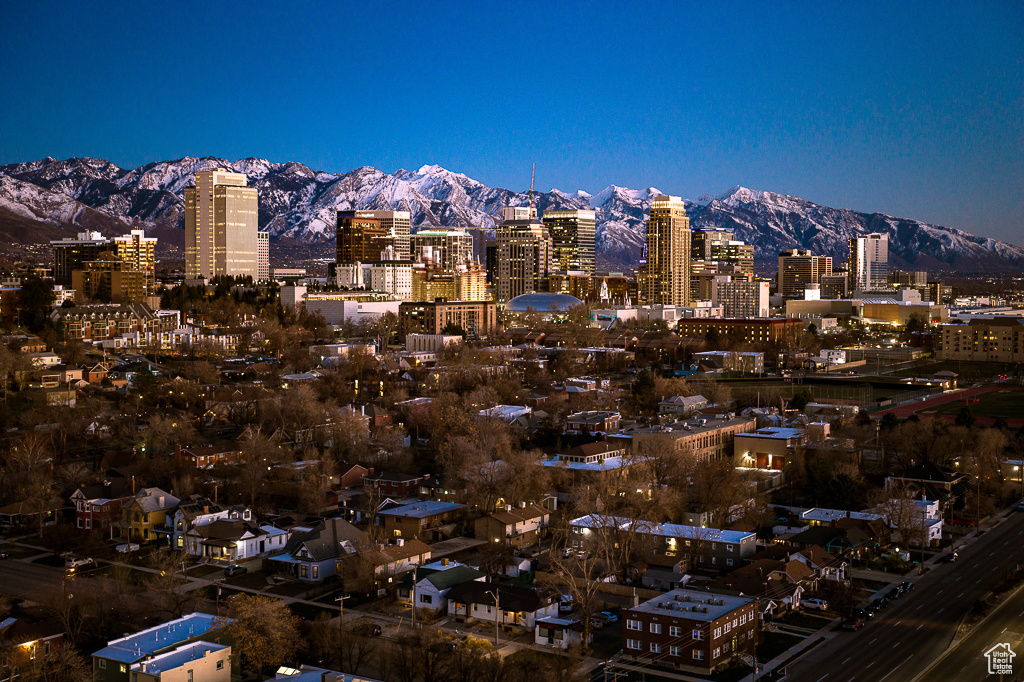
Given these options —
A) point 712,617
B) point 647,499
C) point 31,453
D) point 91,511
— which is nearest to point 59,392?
point 31,453

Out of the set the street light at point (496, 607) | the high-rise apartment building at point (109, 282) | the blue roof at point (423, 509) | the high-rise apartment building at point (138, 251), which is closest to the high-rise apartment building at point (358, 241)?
the high-rise apartment building at point (138, 251)

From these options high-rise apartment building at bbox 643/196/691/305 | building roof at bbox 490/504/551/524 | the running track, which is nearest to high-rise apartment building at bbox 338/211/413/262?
high-rise apartment building at bbox 643/196/691/305

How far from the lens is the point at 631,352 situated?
54.3 meters

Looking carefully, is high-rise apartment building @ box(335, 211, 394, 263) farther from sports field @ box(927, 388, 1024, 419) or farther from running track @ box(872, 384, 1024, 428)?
sports field @ box(927, 388, 1024, 419)

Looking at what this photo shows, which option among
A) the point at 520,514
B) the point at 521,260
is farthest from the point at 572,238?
the point at 520,514

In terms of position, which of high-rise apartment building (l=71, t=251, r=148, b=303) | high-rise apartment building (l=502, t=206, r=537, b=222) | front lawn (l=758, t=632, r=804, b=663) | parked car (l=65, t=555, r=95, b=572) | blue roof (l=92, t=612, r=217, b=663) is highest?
high-rise apartment building (l=502, t=206, r=537, b=222)

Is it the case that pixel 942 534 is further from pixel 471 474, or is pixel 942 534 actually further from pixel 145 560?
pixel 145 560

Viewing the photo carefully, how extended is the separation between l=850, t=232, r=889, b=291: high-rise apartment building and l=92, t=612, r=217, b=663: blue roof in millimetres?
119766

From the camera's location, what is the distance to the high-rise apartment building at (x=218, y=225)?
78.8 metres

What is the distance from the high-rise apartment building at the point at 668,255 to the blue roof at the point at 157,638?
76.5m

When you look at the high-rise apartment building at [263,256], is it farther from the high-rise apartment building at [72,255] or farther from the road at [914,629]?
the road at [914,629]

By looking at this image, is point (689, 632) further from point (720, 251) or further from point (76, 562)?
point (720, 251)

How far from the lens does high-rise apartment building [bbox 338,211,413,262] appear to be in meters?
99.0

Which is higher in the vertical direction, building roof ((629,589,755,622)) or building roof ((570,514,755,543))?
building roof ((570,514,755,543))
